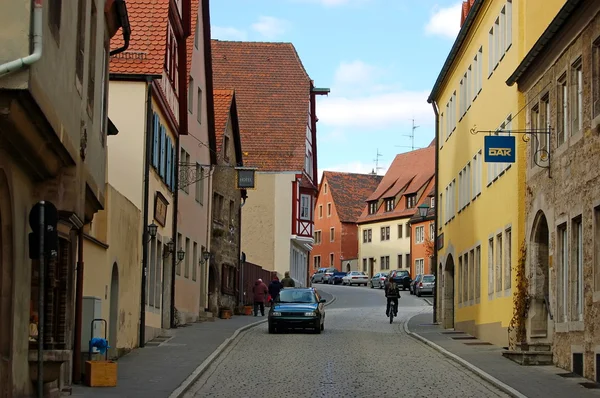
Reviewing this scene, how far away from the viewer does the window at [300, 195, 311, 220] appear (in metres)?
69.4

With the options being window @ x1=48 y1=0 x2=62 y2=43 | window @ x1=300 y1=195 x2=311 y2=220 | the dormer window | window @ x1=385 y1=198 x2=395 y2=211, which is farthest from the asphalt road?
the dormer window

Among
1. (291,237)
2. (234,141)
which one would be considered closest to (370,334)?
(234,141)

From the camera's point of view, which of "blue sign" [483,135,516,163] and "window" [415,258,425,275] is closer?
"blue sign" [483,135,516,163]

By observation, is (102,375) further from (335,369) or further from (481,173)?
(481,173)

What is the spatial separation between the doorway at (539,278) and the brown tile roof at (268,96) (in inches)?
1627

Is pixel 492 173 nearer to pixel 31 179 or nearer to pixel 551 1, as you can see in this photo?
pixel 551 1

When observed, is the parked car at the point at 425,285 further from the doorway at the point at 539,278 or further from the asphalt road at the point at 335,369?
the doorway at the point at 539,278

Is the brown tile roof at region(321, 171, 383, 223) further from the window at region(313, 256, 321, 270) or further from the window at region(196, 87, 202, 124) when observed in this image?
the window at region(196, 87, 202, 124)

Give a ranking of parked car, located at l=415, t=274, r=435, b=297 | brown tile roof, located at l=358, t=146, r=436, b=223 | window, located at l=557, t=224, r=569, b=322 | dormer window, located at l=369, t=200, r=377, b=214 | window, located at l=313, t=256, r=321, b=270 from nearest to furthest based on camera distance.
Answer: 1. window, located at l=557, t=224, r=569, b=322
2. parked car, located at l=415, t=274, r=435, b=297
3. brown tile roof, located at l=358, t=146, r=436, b=223
4. dormer window, located at l=369, t=200, r=377, b=214
5. window, located at l=313, t=256, r=321, b=270

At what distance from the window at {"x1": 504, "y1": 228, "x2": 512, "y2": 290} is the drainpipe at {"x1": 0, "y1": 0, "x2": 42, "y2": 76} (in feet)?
60.9

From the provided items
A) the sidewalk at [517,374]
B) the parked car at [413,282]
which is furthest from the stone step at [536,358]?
the parked car at [413,282]

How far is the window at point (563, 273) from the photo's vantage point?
2353cm

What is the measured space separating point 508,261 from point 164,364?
32.7 ft

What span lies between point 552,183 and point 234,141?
28919mm
